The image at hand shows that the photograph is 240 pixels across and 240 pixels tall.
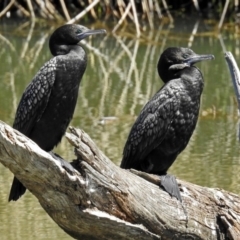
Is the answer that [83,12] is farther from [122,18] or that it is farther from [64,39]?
[64,39]

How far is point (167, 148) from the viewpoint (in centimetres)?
557

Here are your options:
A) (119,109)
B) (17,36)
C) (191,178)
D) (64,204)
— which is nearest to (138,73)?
(119,109)

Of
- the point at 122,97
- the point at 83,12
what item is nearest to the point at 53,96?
the point at 122,97

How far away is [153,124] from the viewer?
18.0 feet

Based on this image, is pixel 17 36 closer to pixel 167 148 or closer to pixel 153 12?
pixel 153 12

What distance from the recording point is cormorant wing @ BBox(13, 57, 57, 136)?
552cm

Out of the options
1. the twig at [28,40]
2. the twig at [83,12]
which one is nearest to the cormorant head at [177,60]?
the twig at [28,40]

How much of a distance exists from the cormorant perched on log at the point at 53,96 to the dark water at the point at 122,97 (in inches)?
38.9

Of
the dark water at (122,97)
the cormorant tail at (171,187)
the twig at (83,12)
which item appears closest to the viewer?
the cormorant tail at (171,187)

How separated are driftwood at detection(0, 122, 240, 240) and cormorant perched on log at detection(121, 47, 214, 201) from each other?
285 mm

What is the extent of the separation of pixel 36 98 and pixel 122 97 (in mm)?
4559

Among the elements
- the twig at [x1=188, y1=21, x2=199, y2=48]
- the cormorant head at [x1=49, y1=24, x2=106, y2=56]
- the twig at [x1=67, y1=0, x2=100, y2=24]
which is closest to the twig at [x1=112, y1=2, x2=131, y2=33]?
the twig at [x1=67, y1=0, x2=100, y2=24]

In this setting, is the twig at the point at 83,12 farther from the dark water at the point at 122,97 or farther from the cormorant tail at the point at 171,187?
the cormorant tail at the point at 171,187

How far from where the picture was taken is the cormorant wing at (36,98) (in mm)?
5523
